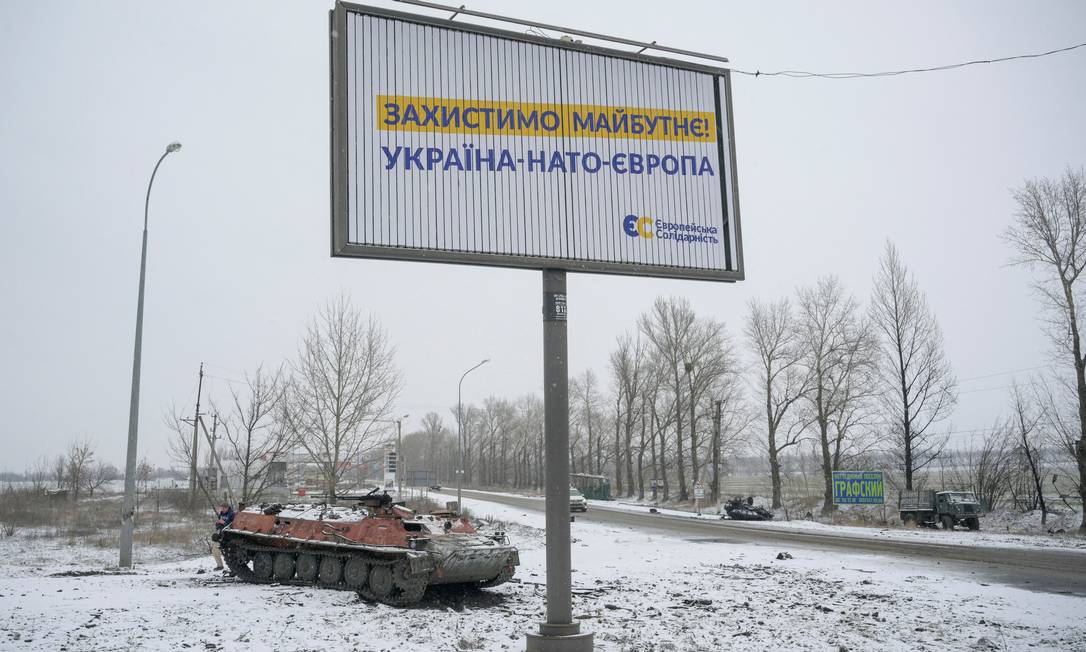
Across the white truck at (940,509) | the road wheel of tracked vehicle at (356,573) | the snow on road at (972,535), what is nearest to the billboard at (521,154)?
the road wheel of tracked vehicle at (356,573)

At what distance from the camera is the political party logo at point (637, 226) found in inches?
350

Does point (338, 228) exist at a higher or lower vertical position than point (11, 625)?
higher

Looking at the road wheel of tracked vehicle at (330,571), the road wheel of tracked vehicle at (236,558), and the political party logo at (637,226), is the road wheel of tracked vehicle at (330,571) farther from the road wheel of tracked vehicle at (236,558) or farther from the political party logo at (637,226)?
the political party logo at (637,226)

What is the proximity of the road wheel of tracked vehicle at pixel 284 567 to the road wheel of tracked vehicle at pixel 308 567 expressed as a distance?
283 mm

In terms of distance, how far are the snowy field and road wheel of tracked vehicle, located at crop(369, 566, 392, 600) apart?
39cm

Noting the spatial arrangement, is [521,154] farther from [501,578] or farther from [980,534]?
[980,534]

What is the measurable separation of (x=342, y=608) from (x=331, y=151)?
7.09 metres

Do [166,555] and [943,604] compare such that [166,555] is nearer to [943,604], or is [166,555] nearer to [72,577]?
[72,577]

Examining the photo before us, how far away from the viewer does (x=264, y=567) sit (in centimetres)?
1530

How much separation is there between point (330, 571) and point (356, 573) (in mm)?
903

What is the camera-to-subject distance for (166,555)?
22844 mm

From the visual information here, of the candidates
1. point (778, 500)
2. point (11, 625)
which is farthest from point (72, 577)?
point (778, 500)

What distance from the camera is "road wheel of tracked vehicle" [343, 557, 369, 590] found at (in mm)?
13320

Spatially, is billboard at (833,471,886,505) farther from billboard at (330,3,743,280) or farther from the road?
billboard at (330,3,743,280)
